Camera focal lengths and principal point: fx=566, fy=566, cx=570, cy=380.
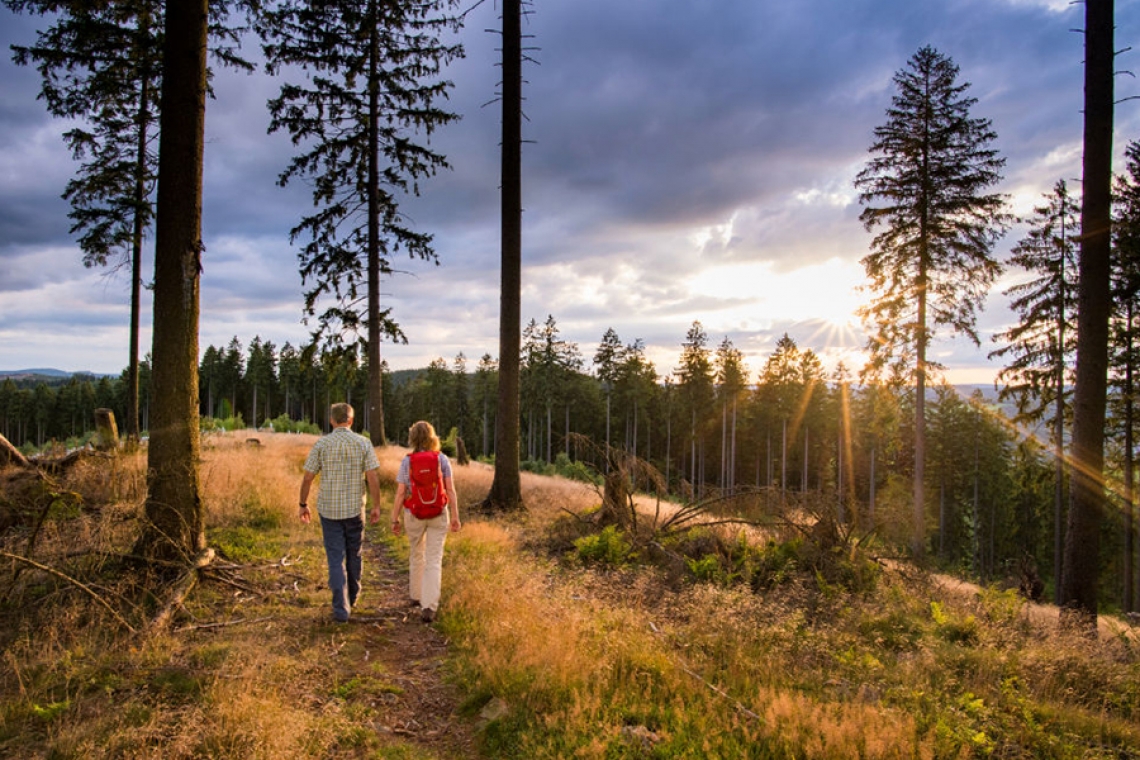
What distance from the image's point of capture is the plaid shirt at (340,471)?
5.79 m

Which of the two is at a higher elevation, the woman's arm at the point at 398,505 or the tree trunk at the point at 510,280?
the tree trunk at the point at 510,280

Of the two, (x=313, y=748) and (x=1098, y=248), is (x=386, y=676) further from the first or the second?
(x=1098, y=248)

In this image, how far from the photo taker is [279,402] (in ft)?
274

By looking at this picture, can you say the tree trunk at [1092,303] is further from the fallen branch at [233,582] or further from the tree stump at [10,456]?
the tree stump at [10,456]

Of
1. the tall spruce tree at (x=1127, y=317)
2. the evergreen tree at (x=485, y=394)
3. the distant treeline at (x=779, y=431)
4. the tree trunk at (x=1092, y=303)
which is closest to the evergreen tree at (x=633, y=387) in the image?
the distant treeline at (x=779, y=431)

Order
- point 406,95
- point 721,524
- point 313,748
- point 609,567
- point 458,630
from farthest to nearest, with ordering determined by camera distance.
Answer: point 406,95 < point 721,524 < point 609,567 < point 458,630 < point 313,748

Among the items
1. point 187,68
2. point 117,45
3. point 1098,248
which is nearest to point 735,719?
point 187,68

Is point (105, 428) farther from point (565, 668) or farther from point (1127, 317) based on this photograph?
point (1127, 317)

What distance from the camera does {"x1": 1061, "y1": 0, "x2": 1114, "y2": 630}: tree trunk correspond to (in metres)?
9.00

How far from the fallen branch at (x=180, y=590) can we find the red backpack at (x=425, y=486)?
2144mm

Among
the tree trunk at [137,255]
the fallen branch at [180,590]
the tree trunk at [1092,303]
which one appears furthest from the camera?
the tree trunk at [137,255]

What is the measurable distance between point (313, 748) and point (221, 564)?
12.1 ft

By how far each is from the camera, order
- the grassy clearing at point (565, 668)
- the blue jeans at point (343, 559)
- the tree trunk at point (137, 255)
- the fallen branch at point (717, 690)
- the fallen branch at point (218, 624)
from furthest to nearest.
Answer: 1. the tree trunk at point (137, 255)
2. the blue jeans at point (343, 559)
3. the fallen branch at point (218, 624)
4. the fallen branch at point (717, 690)
5. the grassy clearing at point (565, 668)

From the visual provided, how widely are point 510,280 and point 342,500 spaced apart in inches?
276
